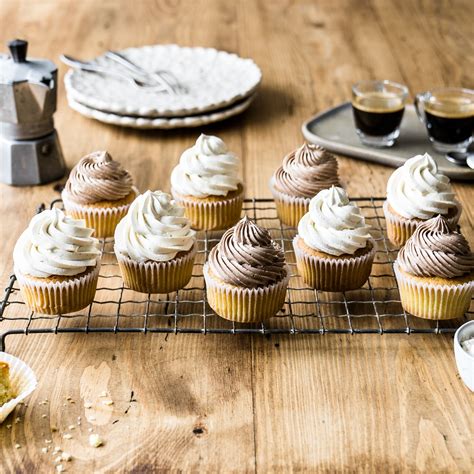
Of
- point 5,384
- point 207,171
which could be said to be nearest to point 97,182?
point 207,171

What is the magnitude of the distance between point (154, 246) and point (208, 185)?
389mm

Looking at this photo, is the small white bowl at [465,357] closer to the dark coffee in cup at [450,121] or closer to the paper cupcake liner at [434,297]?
the paper cupcake liner at [434,297]

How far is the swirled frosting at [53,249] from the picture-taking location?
1922 mm

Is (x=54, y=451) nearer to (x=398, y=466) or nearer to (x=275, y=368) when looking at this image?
(x=275, y=368)

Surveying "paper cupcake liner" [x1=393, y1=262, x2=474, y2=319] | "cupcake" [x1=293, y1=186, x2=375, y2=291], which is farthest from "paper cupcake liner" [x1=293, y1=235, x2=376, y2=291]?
"paper cupcake liner" [x1=393, y1=262, x2=474, y2=319]

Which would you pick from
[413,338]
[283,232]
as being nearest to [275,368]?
[413,338]

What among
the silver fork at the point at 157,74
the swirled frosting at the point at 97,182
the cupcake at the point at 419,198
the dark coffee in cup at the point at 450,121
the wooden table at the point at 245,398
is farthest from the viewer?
the silver fork at the point at 157,74

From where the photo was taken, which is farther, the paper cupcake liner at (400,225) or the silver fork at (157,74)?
the silver fork at (157,74)

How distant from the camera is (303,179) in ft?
7.73

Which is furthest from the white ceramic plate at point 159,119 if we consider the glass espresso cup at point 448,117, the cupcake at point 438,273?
the cupcake at point 438,273

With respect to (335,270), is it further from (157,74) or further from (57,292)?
(157,74)

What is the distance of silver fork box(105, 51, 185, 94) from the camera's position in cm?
307

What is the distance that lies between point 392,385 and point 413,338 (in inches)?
7.5

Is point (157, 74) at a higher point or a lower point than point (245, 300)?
lower
